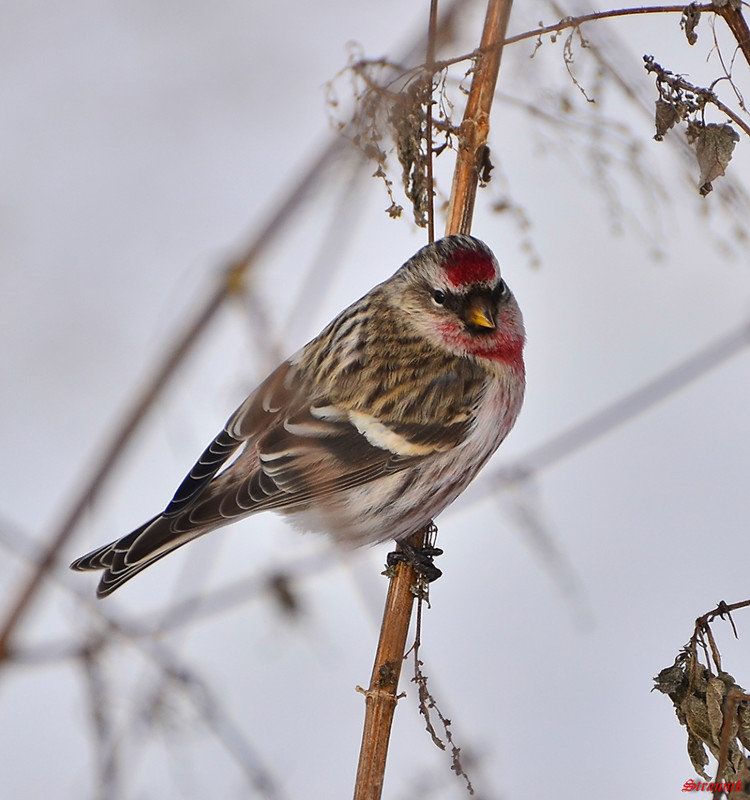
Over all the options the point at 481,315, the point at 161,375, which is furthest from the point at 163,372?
the point at 481,315

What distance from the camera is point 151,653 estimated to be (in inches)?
48.8

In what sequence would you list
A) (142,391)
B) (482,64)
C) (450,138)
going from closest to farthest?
(142,391), (482,64), (450,138)

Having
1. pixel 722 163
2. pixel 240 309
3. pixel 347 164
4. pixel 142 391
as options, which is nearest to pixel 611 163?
pixel 722 163

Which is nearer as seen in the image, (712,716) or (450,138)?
(712,716)

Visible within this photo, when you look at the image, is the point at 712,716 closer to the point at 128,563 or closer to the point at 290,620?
the point at 290,620

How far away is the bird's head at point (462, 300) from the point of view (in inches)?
81.2

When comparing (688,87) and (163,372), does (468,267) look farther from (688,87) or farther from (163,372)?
(163,372)

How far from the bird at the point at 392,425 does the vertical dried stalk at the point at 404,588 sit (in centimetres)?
18

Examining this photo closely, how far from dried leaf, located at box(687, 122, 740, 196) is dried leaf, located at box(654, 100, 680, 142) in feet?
0.11

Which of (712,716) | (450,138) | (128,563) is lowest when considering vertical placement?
(712,716)

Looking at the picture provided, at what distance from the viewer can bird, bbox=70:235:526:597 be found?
2193mm

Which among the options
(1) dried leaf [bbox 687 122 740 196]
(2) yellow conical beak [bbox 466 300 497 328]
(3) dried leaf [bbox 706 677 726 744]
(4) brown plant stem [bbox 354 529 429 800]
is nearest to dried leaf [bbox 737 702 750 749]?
(3) dried leaf [bbox 706 677 726 744]

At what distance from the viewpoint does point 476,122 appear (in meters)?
1.91

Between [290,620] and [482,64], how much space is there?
105 centimetres
